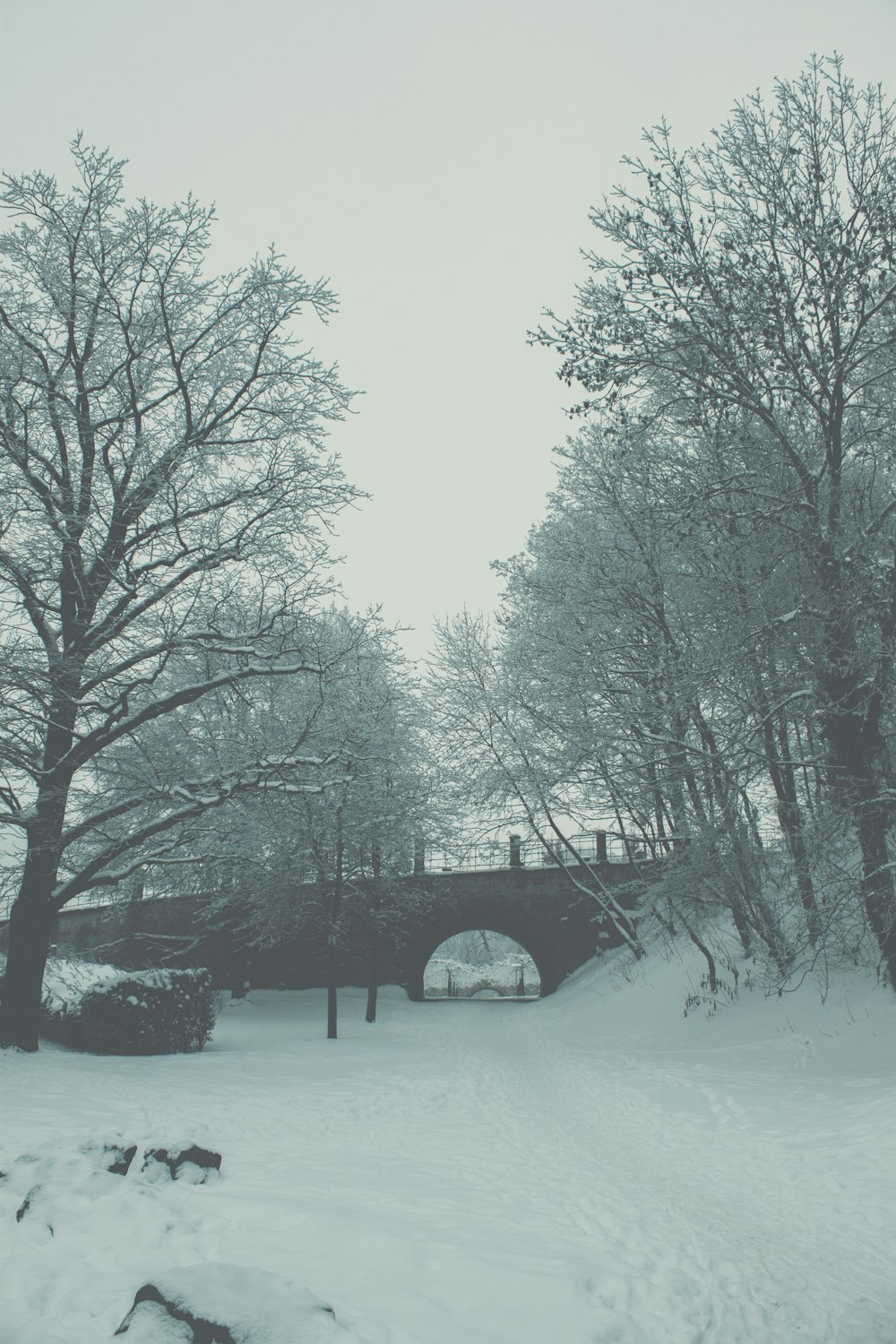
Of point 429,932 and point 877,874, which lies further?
point 429,932

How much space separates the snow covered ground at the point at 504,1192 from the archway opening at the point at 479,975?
1230 inches

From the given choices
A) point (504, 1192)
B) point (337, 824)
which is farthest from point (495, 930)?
point (504, 1192)

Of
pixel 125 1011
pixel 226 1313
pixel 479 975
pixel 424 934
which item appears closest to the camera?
pixel 226 1313

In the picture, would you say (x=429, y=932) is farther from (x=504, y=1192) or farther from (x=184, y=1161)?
(x=184, y=1161)

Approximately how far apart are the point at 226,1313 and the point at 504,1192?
9.30 ft

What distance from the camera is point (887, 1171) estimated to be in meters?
5.13

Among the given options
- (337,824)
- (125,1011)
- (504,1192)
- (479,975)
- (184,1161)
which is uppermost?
(337,824)

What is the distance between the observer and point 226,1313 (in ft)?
8.27

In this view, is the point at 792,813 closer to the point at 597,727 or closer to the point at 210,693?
the point at 597,727

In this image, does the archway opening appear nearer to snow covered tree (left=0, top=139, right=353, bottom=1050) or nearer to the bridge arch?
the bridge arch

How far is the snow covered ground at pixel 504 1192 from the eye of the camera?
3.09 meters

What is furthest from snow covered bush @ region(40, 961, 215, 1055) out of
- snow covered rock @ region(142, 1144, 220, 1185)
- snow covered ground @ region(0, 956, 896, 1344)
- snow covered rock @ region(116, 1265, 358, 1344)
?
snow covered rock @ region(116, 1265, 358, 1344)

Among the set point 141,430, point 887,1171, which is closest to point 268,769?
point 141,430

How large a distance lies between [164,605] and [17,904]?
14.1 feet
